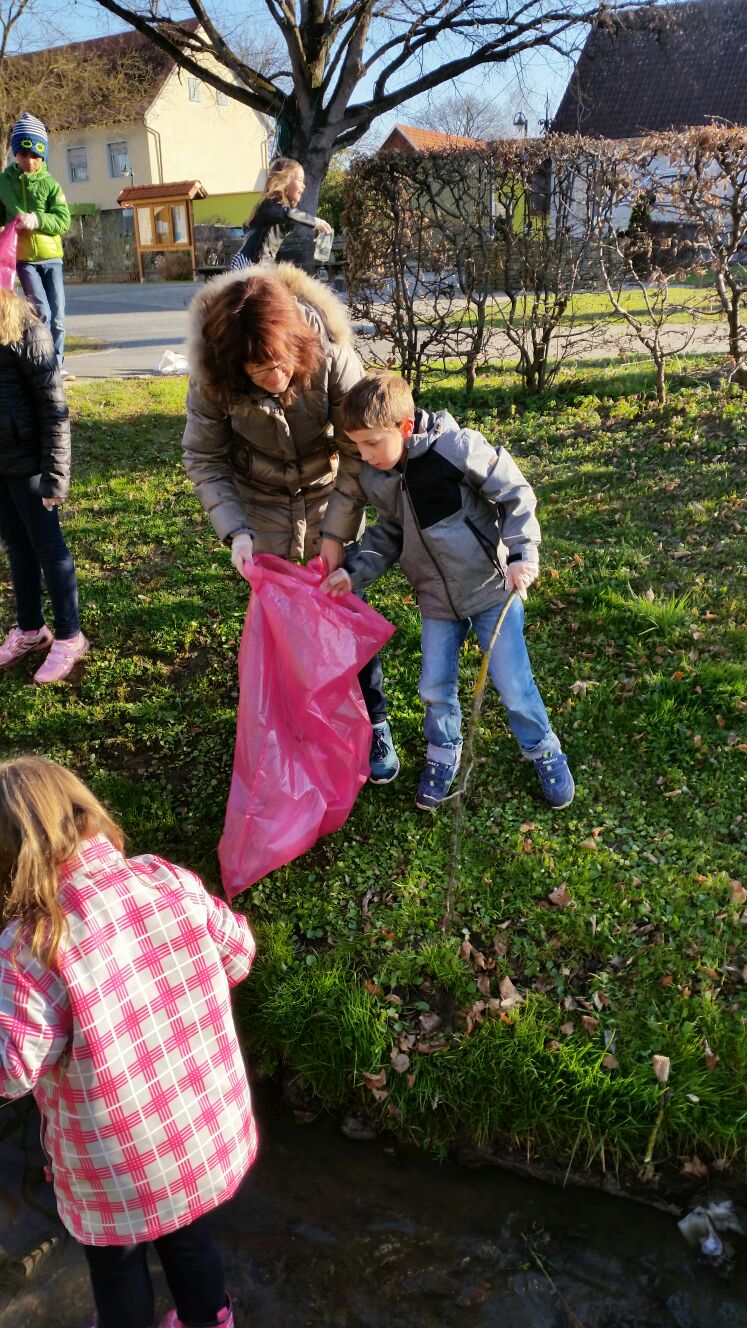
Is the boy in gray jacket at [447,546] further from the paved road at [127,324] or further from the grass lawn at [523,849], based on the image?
the paved road at [127,324]

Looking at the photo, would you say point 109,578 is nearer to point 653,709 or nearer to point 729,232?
point 653,709

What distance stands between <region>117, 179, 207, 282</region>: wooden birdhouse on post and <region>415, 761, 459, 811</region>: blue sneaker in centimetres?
3035

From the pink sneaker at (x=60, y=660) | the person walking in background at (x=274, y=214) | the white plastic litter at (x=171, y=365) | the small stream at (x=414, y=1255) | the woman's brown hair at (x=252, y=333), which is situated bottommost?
the small stream at (x=414, y=1255)

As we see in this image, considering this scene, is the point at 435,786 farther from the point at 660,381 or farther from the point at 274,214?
the point at 274,214

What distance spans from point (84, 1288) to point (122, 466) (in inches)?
220

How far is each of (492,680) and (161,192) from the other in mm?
33056

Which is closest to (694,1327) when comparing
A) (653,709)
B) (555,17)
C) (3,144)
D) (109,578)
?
(653,709)

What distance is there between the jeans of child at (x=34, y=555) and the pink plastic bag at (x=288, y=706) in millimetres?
1441

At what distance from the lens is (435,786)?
11.0 feet

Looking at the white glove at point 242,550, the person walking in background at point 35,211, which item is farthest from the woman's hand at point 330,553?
the person walking in background at point 35,211

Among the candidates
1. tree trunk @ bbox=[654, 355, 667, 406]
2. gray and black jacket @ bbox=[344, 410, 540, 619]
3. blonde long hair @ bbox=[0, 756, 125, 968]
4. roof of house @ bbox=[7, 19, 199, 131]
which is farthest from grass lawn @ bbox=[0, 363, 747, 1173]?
roof of house @ bbox=[7, 19, 199, 131]

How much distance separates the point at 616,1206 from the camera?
7.71 ft

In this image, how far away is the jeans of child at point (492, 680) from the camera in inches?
122

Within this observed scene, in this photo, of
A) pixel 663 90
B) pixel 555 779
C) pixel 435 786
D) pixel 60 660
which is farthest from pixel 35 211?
pixel 663 90
